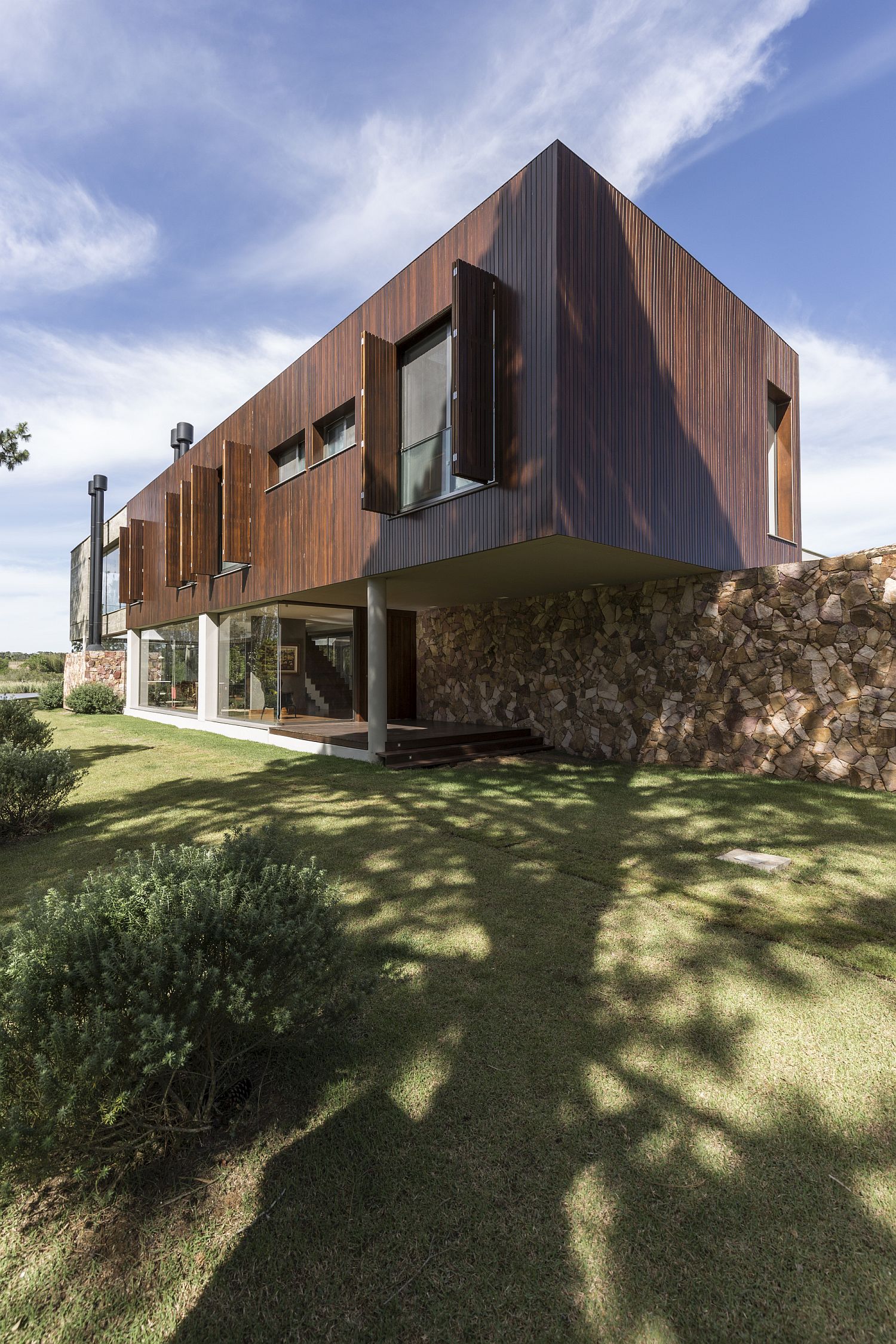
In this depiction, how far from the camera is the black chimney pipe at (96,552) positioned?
29125mm

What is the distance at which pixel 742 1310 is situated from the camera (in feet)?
4.93

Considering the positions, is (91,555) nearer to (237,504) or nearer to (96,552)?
(96,552)

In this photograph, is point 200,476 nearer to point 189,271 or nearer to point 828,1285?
point 189,271

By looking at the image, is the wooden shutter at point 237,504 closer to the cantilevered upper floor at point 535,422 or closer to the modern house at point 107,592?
the cantilevered upper floor at point 535,422

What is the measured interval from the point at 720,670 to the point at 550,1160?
8.13 m

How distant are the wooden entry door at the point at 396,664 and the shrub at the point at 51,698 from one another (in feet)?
59.3

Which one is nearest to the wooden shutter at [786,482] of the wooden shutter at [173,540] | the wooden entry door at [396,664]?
the wooden entry door at [396,664]

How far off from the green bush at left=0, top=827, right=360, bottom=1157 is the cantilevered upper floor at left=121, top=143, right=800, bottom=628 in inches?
216

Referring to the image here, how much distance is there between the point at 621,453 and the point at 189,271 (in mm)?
10695

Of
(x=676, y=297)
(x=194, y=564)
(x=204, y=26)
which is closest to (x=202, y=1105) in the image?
(x=676, y=297)

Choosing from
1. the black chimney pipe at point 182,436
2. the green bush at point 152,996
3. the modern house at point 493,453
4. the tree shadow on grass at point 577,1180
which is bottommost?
the tree shadow on grass at point 577,1180

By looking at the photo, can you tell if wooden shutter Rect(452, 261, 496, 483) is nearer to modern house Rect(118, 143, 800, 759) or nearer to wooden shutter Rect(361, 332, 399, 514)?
modern house Rect(118, 143, 800, 759)

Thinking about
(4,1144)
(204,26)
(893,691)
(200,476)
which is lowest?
(4,1144)

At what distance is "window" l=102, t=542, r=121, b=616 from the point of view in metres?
29.0
